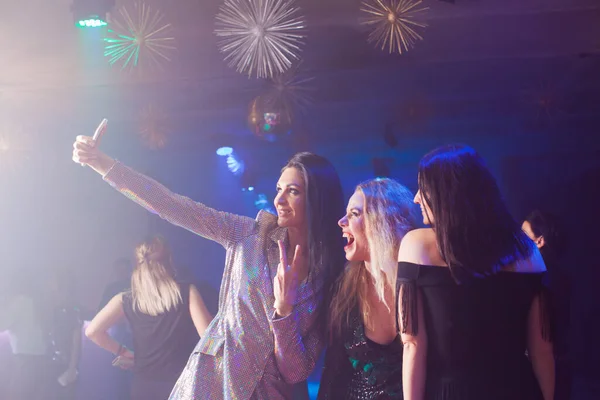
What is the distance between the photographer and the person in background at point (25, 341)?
4391 mm

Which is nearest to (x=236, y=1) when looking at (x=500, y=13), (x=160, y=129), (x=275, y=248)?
(x=160, y=129)

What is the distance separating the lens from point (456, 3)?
362 cm

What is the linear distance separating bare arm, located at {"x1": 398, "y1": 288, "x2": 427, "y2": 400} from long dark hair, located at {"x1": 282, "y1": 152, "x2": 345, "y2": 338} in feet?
1.90

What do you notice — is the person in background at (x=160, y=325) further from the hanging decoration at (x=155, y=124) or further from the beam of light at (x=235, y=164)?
the beam of light at (x=235, y=164)

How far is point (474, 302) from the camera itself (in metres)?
1.57

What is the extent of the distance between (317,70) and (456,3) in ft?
3.22

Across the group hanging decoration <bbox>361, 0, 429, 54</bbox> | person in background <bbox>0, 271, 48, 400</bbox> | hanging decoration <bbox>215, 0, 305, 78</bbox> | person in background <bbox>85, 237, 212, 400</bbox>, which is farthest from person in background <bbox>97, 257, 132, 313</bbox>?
hanging decoration <bbox>361, 0, 429, 54</bbox>

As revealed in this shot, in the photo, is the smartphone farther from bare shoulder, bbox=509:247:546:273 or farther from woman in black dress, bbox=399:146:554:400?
bare shoulder, bbox=509:247:546:273

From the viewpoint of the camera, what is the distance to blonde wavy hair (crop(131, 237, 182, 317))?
10.9ft

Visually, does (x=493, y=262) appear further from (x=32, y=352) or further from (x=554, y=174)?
(x=32, y=352)

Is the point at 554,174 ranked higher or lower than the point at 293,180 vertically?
higher

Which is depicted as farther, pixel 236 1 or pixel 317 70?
pixel 317 70

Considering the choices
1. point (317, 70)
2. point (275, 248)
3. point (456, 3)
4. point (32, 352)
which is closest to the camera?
point (275, 248)

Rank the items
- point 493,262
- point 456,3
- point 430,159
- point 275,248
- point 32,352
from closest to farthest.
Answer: point 493,262
point 430,159
point 275,248
point 456,3
point 32,352
